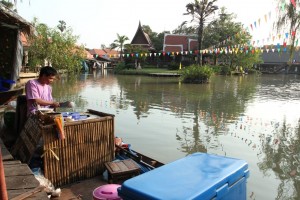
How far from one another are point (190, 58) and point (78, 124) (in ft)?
138

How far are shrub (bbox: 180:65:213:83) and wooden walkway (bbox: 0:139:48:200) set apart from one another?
79.5 feet

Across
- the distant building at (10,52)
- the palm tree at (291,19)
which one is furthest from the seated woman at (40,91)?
the palm tree at (291,19)

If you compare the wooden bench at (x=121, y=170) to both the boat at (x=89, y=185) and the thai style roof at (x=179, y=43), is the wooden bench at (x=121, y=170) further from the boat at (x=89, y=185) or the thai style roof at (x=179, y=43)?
the thai style roof at (x=179, y=43)

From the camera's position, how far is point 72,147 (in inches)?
152

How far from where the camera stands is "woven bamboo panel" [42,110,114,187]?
3.66 m

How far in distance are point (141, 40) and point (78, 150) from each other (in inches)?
1844

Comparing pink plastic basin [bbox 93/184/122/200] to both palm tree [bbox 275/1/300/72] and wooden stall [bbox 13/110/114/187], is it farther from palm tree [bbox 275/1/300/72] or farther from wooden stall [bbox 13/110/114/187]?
palm tree [bbox 275/1/300/72]

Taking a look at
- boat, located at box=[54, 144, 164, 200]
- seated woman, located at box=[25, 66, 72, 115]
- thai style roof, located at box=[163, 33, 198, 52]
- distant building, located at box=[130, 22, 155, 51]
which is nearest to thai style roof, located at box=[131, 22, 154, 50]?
distant building, located at box=[130, 22, 155, 51]

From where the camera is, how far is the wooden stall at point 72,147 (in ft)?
12.0

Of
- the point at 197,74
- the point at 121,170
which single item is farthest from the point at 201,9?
the point at 121,170

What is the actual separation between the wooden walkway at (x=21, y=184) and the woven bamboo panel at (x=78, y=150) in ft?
1.41

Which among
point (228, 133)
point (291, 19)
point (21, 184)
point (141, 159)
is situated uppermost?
point (291, 19)

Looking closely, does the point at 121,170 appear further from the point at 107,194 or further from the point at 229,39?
the point at 229,39

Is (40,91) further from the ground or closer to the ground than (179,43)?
closer to the ground
